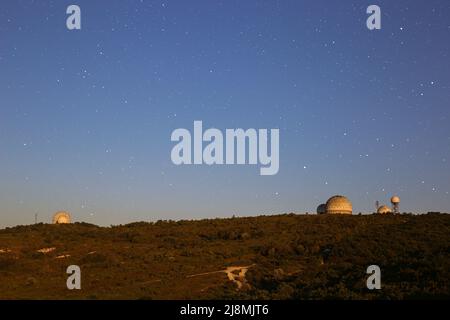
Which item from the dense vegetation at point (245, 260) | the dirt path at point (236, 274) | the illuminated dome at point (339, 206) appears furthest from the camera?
the illuminated dome at point (339, 206)

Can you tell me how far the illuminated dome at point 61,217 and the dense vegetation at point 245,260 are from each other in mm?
19441

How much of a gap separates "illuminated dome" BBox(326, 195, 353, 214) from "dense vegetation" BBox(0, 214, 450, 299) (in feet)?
34.3

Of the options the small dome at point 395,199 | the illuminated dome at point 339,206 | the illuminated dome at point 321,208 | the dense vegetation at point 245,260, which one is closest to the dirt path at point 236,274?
the dense vegetation at point 245,260

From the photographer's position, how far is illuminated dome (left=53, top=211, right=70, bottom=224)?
2608 inches

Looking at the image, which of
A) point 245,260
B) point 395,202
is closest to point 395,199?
point 395,202

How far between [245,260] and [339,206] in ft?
102

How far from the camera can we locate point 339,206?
2286 inches

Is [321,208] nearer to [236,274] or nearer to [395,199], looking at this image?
[395,199]

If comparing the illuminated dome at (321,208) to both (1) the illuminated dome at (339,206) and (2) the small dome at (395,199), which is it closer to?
(1) the illuminated dome at (339,206)

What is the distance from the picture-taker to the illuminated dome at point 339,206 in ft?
190

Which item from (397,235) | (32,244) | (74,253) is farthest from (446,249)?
(32,244)

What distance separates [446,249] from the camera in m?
25.7
